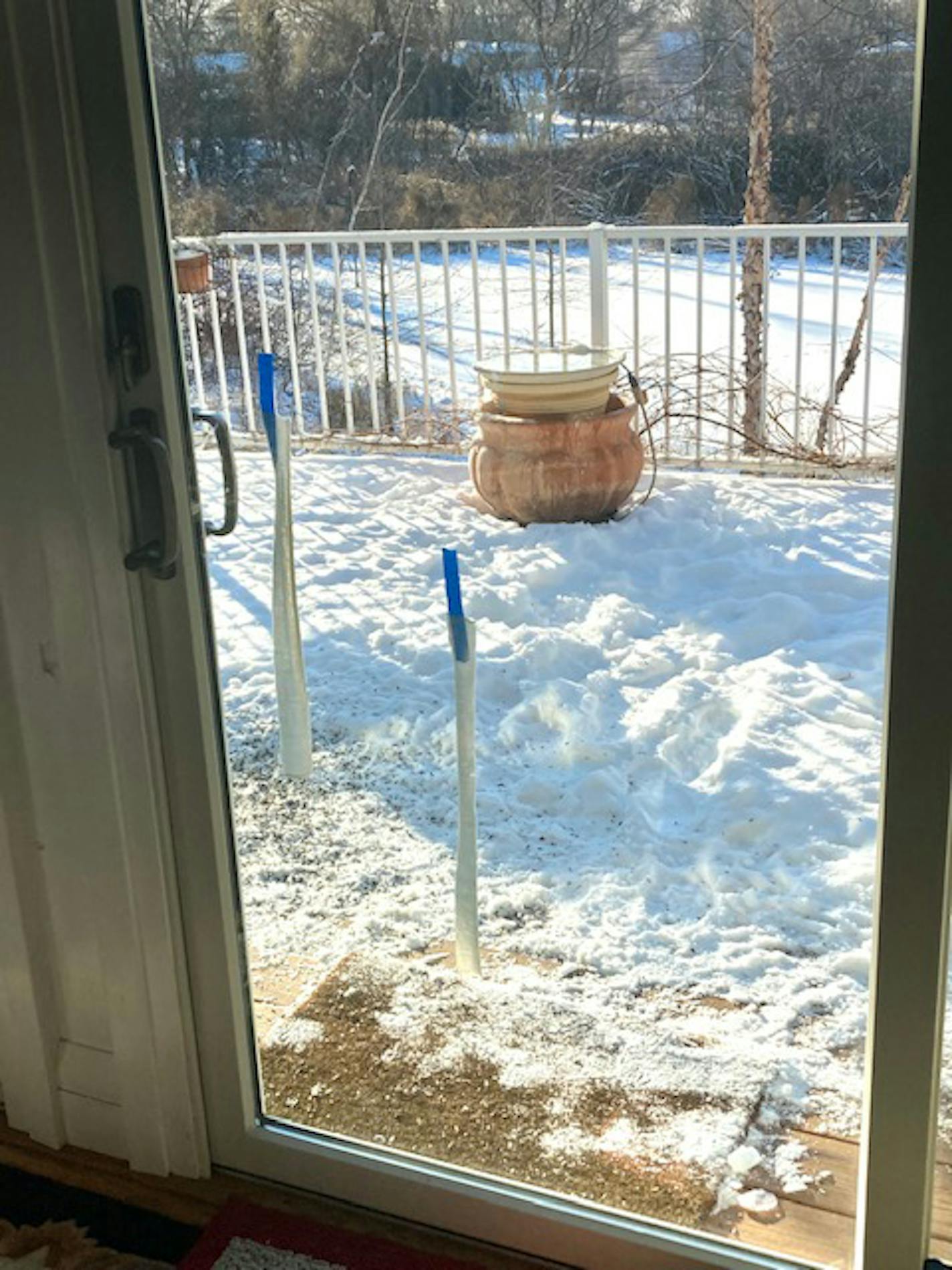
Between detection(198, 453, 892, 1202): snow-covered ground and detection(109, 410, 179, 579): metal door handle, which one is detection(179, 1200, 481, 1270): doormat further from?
detection(109, 410, 179, 579): metal door handle

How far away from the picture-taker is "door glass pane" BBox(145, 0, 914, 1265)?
1.74 m

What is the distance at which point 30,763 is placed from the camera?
144 cm

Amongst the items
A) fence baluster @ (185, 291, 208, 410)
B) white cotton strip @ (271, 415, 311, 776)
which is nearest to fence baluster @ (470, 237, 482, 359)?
fence baluster @ (185, 291, 208, 410)

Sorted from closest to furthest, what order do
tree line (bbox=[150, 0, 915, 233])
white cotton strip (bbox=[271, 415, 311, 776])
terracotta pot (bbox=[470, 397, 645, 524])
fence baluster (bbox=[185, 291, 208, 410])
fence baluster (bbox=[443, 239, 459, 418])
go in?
fence baluster (bbox=[185, 291, 208, 410]) → tree line (bbox=[150, 0, 915, 233]) → white cotton strip (bbox=[271, 415, 311, 776]) → terracotta pot (bbox=[470, 397, 645, 524]) → fence baluster (bbox=[443, 239, 459, 418])

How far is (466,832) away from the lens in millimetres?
2100

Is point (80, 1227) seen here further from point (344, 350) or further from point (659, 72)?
point (344, 350)

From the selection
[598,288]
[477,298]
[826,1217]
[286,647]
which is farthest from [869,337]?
[477,298]

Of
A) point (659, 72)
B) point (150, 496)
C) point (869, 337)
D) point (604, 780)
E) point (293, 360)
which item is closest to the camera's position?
point (150, 496)

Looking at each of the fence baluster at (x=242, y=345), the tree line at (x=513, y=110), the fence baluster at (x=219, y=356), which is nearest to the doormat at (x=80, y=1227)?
the tree line at (x=513, y=110)

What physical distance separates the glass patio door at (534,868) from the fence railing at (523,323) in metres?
0.28

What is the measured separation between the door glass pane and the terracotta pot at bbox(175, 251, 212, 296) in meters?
0.03

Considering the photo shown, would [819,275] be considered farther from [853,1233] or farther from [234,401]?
[853,1233]

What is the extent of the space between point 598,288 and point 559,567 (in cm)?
115

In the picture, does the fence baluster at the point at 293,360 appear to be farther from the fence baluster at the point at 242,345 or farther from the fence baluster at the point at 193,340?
the fence baluster at the point at 193,340
